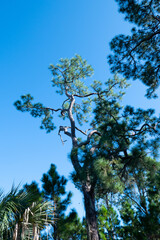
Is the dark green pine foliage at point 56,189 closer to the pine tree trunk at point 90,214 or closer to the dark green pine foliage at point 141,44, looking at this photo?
the pine tree trunk at point 90,214

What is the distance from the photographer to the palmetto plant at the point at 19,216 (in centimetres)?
338

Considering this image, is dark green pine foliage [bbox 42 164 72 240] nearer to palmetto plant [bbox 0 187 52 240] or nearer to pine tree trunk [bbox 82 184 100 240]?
pine tree trunk [bbox 82 184 100 240]

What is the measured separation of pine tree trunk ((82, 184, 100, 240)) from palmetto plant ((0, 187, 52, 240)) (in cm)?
132

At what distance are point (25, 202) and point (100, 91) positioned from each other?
6539mm

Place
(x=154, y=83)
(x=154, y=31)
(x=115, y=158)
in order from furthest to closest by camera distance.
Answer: (x=115, y=158), (x=154, y=83), (x=154, y=31)

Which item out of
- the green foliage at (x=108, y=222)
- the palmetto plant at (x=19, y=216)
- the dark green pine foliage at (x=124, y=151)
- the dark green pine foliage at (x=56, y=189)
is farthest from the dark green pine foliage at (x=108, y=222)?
the palmetto plant at (x=19, y=216)

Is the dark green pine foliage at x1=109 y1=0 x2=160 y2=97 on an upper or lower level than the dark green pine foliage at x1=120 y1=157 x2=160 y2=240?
upper

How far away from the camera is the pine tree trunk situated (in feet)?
14.9

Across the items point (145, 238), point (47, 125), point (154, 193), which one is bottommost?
point (145, 238)

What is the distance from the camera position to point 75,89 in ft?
33.3


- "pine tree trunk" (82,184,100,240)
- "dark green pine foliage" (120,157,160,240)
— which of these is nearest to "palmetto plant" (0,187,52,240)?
"pine tree trunk" (82,184,100,240)

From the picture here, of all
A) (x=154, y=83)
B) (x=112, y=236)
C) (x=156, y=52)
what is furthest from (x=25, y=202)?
(x=112, y=236)

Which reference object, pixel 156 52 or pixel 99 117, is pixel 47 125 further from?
pixel 156 52

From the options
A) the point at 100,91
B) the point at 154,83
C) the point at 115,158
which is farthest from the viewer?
the point at 100,91
